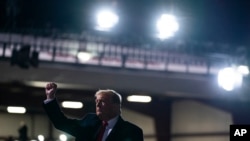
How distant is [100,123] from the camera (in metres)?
1.91

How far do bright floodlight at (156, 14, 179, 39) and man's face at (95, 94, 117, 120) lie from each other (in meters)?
7.35

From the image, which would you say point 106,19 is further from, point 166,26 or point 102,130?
point 102,130

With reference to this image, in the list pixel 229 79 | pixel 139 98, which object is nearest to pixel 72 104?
pixel 139 98

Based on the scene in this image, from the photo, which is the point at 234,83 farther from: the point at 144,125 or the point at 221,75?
the point at 144,125

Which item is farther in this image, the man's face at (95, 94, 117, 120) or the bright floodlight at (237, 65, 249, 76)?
the bright floodlight at (237, 65, 249, 76)

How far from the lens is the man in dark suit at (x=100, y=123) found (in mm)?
1838

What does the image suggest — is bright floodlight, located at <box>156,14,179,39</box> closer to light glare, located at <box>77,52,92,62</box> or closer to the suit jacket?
light glare, located at <box>77,52,92,62</box>

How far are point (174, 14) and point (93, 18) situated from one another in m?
1.83

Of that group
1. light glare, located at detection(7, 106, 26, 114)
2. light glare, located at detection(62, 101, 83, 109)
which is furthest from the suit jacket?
light glare, located at detection(7, 106, 26, 114)

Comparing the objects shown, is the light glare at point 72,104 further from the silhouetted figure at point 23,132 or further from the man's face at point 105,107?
the man's face at point 105,107

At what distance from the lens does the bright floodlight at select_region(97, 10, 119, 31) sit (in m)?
9.04

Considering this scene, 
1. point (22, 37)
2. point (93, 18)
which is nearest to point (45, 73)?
point (22, 37)

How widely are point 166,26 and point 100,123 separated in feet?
24.2

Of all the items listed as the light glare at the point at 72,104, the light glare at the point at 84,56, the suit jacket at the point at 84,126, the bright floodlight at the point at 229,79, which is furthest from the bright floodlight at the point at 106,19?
the suit jacket at the point at 84,126
